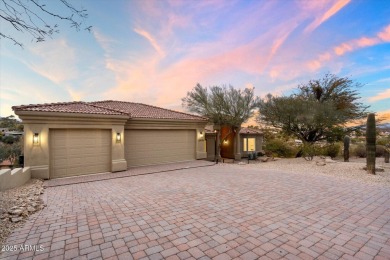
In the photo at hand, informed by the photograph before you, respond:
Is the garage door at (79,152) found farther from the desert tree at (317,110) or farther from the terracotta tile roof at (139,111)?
the desert tree at (317,110)

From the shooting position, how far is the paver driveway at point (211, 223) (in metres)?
3.06

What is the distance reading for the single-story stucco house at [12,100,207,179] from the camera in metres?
8.06

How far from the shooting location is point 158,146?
1205cm

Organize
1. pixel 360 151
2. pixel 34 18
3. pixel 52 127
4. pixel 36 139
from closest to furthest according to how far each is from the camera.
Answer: pixel 34 18 → pixel 36 139 → pixel 52 127 → pixel 360 151

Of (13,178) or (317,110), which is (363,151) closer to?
(317,110)

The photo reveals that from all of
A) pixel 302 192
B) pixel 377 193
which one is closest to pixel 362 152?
pixel 377 193

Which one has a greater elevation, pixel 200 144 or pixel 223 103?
pixel 223 103

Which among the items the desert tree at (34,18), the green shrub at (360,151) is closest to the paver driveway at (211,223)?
the desert tree at (34,18)

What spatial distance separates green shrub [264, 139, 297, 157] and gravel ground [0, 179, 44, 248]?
18089mm

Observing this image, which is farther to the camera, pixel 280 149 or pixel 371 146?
pixel 280 149

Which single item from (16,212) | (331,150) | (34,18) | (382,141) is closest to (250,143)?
(331,150)

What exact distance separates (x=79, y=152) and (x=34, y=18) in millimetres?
7544

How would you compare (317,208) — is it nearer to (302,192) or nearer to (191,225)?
(302,192)

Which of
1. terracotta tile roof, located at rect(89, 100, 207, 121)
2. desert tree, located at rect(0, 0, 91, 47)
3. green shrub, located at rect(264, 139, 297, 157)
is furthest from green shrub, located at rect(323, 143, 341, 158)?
desert tree, located at rect(0, 0, 91, 47)
